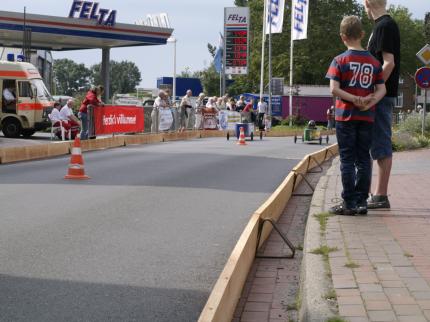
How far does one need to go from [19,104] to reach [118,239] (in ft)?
74.3

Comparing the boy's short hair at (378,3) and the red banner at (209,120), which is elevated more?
the boy's short hair at (378,3)

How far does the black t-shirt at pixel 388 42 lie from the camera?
761 centimetres

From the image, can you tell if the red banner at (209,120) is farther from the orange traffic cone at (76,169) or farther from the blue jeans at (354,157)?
the blue jeans at (354,157)

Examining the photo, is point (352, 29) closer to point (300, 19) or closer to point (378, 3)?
point (378, 3)

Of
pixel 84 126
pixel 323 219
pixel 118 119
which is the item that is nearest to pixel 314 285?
pixel 323 219

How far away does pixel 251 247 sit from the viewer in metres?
6.31

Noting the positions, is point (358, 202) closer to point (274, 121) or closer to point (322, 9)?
point (274, 121)

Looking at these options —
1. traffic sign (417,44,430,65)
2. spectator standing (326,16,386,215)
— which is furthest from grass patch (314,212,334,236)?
traffic sign (417,44,430,65)

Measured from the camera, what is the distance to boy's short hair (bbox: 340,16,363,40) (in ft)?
24.4

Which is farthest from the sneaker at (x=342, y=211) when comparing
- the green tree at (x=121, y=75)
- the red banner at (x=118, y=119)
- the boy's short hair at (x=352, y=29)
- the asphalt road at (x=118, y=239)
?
the green tree at (x=121, y=75)

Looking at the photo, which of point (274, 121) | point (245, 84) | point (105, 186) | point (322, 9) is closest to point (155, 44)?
point (274, 121)

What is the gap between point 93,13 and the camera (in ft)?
154

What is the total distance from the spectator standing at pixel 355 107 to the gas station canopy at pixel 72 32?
36.7 meters

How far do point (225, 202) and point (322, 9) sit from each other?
2349 inches
